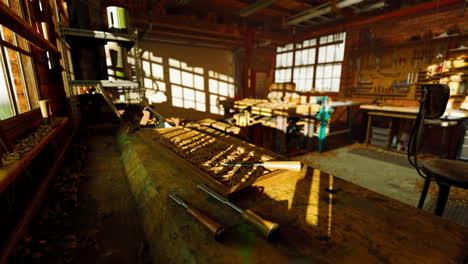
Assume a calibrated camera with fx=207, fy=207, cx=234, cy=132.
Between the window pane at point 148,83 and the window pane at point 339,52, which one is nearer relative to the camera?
the window pane at point 339,52

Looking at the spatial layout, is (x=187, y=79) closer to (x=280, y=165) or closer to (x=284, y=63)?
(x=284, y=63)

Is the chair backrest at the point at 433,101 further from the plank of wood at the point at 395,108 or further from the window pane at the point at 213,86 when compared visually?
the window pane at the point at 213,86

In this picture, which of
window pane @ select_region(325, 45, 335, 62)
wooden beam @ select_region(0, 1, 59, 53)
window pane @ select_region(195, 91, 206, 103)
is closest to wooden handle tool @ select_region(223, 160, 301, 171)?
wooden beam @ select_region(0, 1, 59, 53)

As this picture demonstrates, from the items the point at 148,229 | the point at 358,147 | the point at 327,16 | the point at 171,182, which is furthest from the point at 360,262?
the point at 327,16

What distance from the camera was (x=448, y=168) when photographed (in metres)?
1.95

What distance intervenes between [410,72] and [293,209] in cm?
728

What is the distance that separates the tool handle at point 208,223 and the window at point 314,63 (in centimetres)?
719

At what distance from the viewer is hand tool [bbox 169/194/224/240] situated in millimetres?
899

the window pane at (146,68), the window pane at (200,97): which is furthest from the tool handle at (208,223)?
the window pane at (200,97)

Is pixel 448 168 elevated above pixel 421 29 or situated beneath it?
situated beneath

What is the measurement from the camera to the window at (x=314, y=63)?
833 centimetres

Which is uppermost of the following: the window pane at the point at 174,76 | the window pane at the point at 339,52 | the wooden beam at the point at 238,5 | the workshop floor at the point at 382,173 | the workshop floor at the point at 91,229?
the wooden beam at the point at 238,5

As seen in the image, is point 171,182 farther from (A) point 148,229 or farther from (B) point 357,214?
(B) point 357,214

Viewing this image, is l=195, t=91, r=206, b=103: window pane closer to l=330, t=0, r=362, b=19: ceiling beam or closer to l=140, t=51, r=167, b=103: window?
l=140, t=51, r=167, b=103: window
